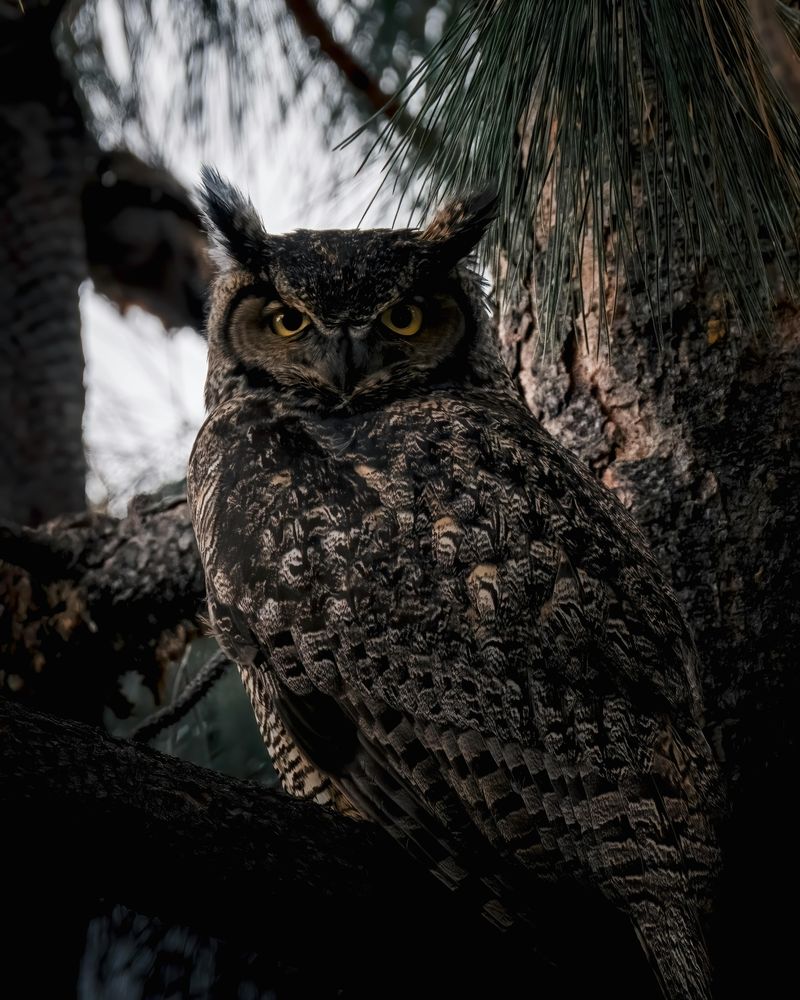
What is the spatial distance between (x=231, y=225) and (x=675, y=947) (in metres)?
1.43

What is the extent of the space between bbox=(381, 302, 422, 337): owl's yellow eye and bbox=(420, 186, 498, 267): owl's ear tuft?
0.36 feet

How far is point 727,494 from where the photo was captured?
1717 millimetres

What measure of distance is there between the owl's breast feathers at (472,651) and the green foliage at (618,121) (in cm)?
42

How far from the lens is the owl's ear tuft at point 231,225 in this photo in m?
1.78

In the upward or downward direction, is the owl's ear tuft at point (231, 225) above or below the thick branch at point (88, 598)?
above

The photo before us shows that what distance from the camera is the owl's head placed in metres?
1.63

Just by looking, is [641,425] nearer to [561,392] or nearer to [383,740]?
[561,392]

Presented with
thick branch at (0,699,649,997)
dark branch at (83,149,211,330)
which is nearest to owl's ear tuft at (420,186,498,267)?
thick branch at (0,699,649,997)

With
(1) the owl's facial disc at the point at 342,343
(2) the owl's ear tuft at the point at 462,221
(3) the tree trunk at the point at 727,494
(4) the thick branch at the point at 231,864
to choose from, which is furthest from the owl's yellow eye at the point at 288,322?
(4) the thick branch at the point at 231,864

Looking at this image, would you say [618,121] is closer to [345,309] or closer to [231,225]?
[345,309]

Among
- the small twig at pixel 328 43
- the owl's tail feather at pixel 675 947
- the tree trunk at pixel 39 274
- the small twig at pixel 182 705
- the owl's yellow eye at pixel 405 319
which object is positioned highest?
the tree trunk at pixel 39 274

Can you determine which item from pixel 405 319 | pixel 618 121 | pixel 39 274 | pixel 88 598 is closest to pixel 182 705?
pixel 88 598

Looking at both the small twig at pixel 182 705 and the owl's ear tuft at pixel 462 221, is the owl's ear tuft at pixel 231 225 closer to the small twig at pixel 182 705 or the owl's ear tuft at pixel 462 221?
the owl's ear tuft at pixel 462 221

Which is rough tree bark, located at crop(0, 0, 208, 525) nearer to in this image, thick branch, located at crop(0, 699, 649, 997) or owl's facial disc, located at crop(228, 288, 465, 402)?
owl's facial disc, located at crop(228, 288, 465, 402)
